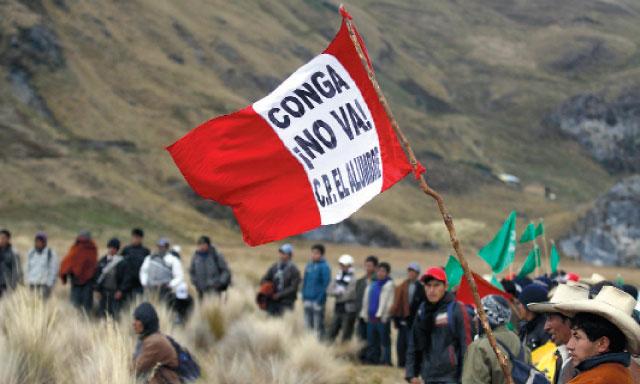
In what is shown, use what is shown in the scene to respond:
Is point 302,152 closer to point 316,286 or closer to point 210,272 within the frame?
point 316,286

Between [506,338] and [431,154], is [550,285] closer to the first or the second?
[506,338]

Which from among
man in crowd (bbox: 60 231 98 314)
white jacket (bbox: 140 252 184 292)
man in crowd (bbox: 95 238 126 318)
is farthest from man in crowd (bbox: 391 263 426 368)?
man in crowd (bbox: 60 231 98 314)

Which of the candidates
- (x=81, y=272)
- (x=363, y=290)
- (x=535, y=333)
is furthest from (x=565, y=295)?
(x=81, y=272)

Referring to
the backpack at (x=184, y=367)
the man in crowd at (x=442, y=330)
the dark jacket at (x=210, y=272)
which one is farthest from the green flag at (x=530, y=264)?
the backpack at (x=184, y=367)

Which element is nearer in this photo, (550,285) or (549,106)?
(550,285)

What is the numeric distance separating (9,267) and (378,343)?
221 inches

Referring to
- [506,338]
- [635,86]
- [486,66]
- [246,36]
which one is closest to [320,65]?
[506,338]

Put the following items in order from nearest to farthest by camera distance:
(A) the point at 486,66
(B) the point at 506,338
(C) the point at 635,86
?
(B) the point at 506,338
(C) the point at 635,86
(A) the point at 486,66

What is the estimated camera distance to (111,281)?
14.0 meters

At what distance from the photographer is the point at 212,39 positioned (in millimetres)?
69000

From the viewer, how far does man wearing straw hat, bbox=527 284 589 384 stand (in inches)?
197

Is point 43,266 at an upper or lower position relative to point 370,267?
upper

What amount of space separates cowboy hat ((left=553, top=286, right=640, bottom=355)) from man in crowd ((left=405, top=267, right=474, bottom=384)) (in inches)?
124

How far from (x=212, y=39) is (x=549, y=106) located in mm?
39979
